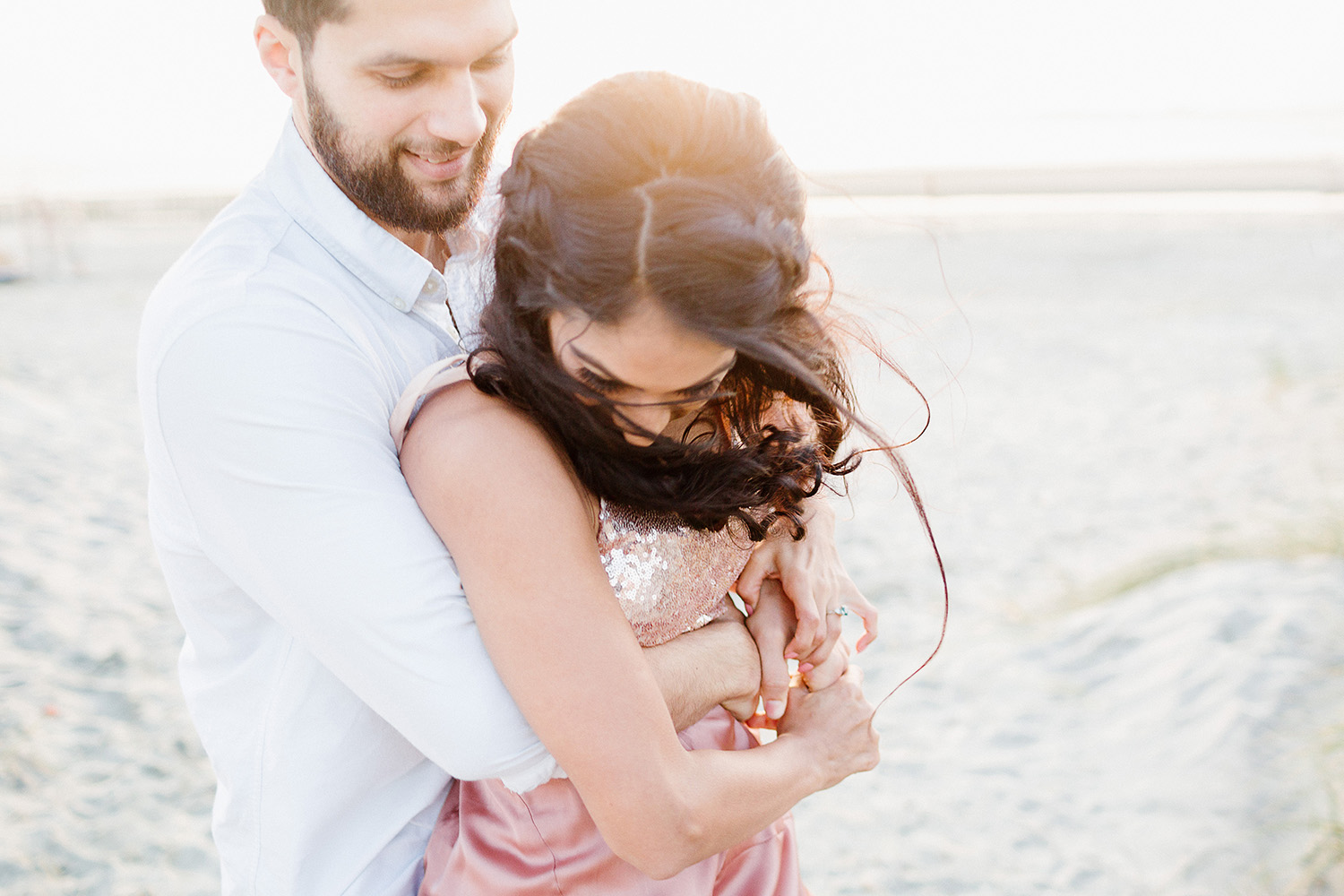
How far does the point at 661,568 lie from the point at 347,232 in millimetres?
604

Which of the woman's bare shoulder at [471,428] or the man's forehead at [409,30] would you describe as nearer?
the woman's bare shoulder at [471,428]

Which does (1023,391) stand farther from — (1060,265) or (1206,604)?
(1060,265)

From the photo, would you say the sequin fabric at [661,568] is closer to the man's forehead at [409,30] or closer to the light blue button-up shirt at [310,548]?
the light blue button-up shirt at [310,548]

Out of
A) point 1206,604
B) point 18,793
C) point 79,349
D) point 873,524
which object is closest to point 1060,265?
point 873,524

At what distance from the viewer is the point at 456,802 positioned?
144 cm

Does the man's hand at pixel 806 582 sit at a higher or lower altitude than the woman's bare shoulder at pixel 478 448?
lower

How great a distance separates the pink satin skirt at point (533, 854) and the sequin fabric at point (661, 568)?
146 mm

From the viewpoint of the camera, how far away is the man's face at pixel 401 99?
4.78ft

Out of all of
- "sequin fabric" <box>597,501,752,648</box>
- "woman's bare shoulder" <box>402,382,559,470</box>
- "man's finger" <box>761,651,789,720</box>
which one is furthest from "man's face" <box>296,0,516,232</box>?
"man's finger" <box>761,651,789,720</box>

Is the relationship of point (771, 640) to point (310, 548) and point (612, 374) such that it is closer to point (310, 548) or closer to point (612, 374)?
point (612, 374)

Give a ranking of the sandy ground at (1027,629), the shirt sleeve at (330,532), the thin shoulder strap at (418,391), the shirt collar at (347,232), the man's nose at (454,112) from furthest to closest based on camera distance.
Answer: the sandy ground at (1027,629) → the man's nose at (454,112) → the shirt collar at (347,232) → the thin shoulder strap at (418,391) → the shirt sleeve at (330,532)

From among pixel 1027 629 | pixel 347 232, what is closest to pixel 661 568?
pixel 347 232

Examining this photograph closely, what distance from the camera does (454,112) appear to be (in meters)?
1.54

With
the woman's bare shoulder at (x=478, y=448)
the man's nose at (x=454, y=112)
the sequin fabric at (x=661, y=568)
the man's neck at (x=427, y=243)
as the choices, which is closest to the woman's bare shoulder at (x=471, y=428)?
the woman's bare shoulder at (x=478, y=448)
